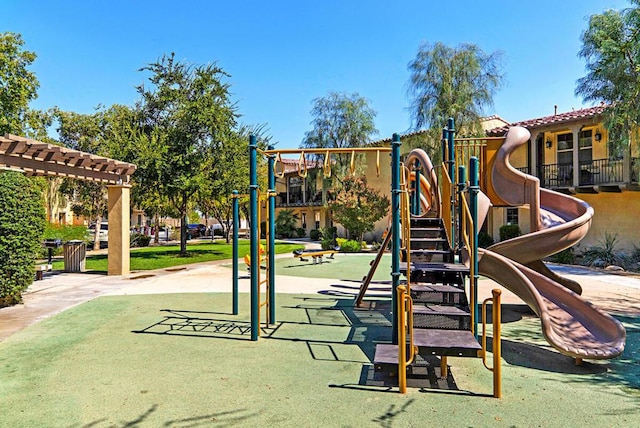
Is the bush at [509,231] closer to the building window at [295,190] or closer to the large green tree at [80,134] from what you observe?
the building window at [295,190]

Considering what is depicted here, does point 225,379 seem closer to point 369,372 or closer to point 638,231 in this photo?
point 369,372

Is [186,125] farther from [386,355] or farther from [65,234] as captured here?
[386,355]

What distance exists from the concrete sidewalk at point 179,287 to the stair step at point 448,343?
617 cm

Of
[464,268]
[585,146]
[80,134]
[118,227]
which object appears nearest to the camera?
[464,268]

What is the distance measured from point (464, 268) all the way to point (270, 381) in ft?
10.3

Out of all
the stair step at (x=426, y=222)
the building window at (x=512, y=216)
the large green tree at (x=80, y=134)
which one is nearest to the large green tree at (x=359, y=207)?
the building window at (x=512, y=216)

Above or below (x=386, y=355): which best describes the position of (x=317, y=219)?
above

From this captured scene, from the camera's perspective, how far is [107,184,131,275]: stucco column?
15211 mm

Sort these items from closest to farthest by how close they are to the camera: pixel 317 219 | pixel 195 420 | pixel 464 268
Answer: pixel 195 420
pixel 464 268
pixel 317 219

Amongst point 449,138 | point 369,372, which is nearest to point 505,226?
point 449,138

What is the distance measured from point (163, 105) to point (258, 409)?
23.4 m

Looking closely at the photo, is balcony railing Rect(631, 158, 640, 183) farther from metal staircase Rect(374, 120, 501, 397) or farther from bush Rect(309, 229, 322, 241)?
bush Rect(309, 229, 322, 241)

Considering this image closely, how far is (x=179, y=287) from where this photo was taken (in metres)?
→ 12.7

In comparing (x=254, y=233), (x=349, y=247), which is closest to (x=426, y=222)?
(x=254, y=233)
